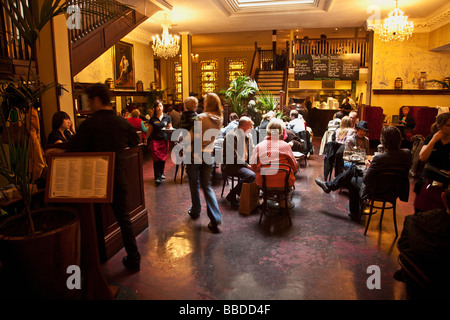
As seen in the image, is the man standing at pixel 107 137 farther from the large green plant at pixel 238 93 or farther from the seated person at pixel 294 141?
the large green plant at pixel 238 93

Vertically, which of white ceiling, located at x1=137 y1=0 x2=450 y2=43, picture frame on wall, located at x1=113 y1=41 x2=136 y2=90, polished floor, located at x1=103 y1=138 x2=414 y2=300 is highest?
white ceiling, located at x1=137 y1=0 x2=450 y2=43

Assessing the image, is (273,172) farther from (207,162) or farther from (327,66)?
(327,66)

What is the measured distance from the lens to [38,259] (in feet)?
7.30

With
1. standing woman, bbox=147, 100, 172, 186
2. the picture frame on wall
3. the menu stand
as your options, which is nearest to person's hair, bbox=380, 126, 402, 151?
the menu stand

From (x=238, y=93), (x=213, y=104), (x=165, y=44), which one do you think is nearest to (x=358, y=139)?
(x=213, y=104)

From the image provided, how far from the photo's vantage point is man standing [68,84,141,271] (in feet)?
8.50

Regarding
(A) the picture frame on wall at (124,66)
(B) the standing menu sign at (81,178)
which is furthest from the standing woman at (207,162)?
(A) the picture frame on wall at (124,66)

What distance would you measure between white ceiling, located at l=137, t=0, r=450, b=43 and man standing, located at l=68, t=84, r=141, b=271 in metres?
→ 5.52

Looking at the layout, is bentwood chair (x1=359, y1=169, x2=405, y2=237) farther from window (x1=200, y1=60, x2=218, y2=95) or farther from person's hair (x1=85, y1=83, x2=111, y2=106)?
window (x1=200, y1=60, x2=218, y2=95)

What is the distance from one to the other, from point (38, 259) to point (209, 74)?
16.2 metres

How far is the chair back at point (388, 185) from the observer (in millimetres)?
3402

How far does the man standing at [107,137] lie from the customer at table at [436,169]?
294 cm
